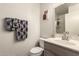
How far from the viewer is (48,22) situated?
2883mm

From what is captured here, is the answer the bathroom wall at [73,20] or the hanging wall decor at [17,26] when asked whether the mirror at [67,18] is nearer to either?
the bathroom wall at [73,20]

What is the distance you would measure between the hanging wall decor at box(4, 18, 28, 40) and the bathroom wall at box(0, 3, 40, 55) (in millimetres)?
129

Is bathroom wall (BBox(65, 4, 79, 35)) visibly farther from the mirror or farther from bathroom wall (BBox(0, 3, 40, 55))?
bathroom wall (BBox(0, 3, 40, 55))

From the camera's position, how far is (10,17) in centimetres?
271

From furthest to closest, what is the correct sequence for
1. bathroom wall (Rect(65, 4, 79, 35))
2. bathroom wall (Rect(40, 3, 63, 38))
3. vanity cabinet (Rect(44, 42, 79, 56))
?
bathroom wall (Rect(40, 3, 63, 38))
bathroom wall (Rect(65, 4, 79, 35))
vanity cabinet (Rect(44, 42, 79, 56))

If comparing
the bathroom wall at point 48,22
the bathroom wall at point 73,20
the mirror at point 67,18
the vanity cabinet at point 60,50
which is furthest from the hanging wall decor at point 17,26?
the bathroom wall at point 73,20

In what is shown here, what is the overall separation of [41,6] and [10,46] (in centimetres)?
165

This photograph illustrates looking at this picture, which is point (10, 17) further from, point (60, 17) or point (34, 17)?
point (60, 17)

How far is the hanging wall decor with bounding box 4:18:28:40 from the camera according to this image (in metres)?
2.61

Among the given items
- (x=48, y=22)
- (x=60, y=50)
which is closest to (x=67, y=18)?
(x=48, y=22)

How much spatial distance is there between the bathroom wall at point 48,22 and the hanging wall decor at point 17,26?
1.88 feet

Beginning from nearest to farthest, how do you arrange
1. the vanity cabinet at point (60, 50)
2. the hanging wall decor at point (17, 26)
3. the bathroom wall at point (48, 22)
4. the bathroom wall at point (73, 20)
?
the vanity cabinet at point (60, 50) → the bathroom wall at point (73, 20) → the hanging wall decor at point (17, 26) → the bathroom wall at point (48, 22)

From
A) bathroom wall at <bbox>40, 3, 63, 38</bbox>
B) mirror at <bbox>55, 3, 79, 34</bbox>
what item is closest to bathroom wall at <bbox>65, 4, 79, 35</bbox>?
mirror at <bbox>55, 3, 79, 34</bbox>

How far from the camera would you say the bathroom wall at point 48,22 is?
2727 mm
